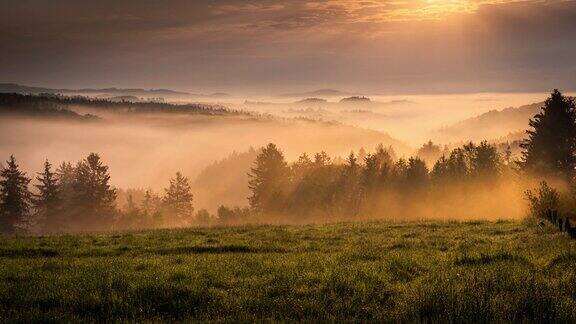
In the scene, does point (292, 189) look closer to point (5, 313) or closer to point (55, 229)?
point (55, 229)

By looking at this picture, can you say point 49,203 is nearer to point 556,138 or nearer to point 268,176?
point 268,176

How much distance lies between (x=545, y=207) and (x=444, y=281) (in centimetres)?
2257

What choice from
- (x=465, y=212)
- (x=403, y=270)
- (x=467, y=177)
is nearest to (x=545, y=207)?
(x=403, y=270)

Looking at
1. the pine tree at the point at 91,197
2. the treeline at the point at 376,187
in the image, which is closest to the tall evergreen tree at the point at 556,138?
the treeline at the point at 376,187

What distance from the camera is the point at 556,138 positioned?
186ft

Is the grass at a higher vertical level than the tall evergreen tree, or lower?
lower

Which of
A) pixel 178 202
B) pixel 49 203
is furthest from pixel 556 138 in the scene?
pixel 178 202

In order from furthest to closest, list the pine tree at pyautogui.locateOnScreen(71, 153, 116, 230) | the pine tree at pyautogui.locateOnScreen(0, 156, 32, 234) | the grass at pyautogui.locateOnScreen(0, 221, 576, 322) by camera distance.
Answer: the pine tree at pyautogui.locateOnScreen(71, 153, 116, 230) → the pine tree at pyautogui.locateOnScreen(0, 156, 32, 234) → the grass at pyautogui.locateOnScreen(0, 221, 576, 322)

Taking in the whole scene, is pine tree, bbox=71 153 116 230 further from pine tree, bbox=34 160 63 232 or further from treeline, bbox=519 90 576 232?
treeline, bbox=519 90 576 232

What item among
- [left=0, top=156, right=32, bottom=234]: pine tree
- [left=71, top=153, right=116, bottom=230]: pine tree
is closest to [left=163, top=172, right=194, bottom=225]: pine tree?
[left=71, top=153, right=116, bottom=230]: pine tree

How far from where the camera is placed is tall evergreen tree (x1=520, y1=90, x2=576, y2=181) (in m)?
56.0

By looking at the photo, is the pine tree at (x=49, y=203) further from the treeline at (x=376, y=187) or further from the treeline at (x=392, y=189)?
the treeline at (x=392, y=189)

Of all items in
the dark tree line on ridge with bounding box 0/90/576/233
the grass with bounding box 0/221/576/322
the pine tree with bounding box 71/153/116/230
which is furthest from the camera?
the pine tree with bounding box 71/153/116/230

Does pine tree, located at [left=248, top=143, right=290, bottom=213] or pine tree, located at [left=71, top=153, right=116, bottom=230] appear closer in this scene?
pine tree, located at [left=71, top=153, right=116, bottom=230]
